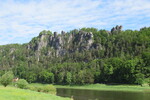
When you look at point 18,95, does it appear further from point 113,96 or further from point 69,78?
point 69,78

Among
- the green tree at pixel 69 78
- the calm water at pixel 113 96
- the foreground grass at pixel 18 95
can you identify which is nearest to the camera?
the foreground grass at pixel 18 95

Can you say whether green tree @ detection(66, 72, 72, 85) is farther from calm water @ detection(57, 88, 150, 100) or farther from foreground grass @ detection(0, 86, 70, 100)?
foreground grass @ detection(0, 86, 70, 100)

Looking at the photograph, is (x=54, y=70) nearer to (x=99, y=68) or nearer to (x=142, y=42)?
(x=99, y=68)

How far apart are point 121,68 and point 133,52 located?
4668 cm

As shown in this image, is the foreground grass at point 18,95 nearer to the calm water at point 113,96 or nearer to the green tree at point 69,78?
the calm water at point 113,96

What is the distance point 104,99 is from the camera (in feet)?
222

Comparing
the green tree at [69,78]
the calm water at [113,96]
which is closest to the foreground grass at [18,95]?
the calm water at [113,96]

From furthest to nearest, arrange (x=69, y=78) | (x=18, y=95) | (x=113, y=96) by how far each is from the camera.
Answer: (x=69, y=78), (x=113, y=96), (x=18, y=95)

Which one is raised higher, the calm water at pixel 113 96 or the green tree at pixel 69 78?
the green tree at pixel 69 78

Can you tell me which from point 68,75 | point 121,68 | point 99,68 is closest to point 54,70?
point 68,75

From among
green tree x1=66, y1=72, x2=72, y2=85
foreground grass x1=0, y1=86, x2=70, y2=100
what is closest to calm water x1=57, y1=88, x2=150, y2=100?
foreground grass x1=0, y1=86, x2=70, y2=100

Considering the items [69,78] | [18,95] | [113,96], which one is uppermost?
[18,95]

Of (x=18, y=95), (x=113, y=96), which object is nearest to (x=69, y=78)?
(x=113, y=96)

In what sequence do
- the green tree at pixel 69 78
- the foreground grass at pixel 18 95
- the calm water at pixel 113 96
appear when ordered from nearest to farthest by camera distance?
the foreground grass at pixel 18 95 → the calm water at pixel 113 96 → the green tree at pixel 69 78
